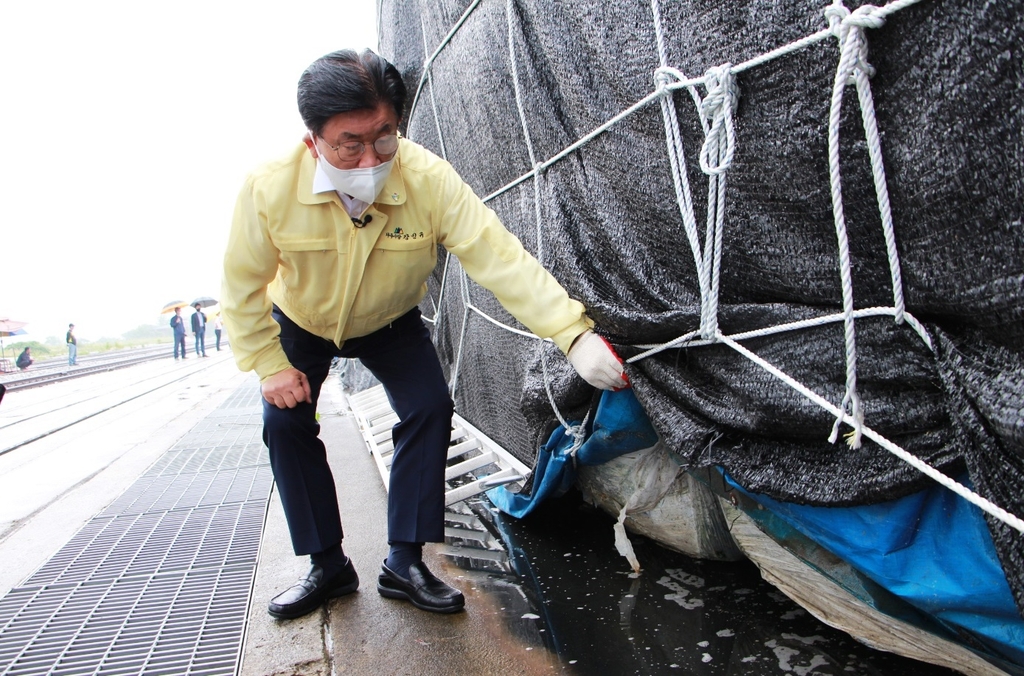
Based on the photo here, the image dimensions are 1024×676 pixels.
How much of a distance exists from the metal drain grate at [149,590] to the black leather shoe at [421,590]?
1.32ft

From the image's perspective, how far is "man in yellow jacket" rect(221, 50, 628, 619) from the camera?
1.73m

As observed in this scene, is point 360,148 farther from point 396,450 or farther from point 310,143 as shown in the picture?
point 396,450

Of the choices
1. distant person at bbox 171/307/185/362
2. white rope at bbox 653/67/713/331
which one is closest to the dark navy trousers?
white rope at bbox 653/67/713/331

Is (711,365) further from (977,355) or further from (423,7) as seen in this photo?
(423,7)

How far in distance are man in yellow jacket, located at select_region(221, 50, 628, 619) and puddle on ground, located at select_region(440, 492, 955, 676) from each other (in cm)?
26

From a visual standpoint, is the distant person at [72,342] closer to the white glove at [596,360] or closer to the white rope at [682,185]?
the white glove at [596,360]

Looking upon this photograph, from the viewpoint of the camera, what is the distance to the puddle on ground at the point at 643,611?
154 centimetres

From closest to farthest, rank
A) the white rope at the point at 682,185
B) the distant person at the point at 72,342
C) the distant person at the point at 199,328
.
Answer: the white rope at the point at 682,185 → the distant person at the point at 72,342 → the distant person at the point at 199,328

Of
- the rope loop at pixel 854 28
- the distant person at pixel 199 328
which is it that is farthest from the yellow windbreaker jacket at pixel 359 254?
the distant person at pixel 199 328

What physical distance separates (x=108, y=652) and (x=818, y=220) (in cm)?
195

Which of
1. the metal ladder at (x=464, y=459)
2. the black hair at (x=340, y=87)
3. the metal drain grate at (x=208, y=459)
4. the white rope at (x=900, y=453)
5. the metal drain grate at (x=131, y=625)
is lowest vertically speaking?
the metal drain grate at (x=131, y=625)

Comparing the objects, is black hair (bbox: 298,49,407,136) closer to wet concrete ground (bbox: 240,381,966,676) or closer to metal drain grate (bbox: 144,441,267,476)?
wet concrete ground (bbox: 240,381,966,676)

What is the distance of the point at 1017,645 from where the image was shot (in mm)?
1136

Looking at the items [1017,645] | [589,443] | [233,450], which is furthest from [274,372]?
[233,450]
